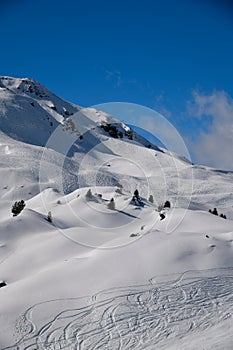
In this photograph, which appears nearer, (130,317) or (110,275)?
(130,317)

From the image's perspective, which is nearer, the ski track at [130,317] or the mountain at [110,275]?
the ski track at [130,317]

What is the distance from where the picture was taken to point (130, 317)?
14.3m

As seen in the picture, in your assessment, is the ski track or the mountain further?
the mountain

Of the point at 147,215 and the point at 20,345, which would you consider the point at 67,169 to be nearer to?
the point at 147,215

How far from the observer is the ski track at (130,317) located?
42.2 ft

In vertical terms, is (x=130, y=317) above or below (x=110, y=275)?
below

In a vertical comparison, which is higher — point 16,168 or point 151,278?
point 16,168

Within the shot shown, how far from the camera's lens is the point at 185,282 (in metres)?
17.2

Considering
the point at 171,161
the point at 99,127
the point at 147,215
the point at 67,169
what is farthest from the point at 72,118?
the point at 147,215

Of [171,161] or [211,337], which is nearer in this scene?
[211,337]

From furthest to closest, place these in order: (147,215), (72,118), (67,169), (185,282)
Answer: (72,118)
(67,169)
(147,215)
(185,282)

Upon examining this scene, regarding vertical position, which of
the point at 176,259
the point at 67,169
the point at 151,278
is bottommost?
the point at 151,278

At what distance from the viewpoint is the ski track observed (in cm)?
1286

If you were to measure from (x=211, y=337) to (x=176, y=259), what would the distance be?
271 inches
